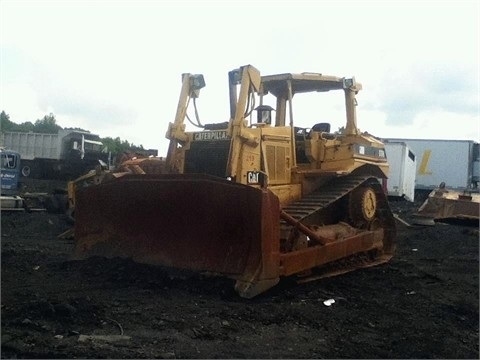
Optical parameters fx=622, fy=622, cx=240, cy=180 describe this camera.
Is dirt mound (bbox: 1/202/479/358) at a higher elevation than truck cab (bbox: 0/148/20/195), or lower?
lower

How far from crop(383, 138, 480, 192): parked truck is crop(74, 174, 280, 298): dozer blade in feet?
83.8

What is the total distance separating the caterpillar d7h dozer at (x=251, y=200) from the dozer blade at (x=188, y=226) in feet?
0.04

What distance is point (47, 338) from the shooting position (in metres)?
4.98

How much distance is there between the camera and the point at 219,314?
6.04 meters

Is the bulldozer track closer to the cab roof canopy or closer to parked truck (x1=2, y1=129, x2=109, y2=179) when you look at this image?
the cab roof canopy

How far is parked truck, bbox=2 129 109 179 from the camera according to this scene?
26156 millimetres

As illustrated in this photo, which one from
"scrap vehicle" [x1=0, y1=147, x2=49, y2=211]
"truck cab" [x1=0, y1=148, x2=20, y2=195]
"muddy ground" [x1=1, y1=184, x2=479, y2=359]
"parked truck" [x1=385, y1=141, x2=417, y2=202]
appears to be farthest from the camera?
"parked truck" [x1=385, y1=141, x2=417, y2=202]

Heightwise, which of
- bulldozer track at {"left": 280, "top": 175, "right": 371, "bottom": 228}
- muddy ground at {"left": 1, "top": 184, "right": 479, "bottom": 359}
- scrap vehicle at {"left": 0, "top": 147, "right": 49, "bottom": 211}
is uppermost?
bulldozer track at {"left": 280, "top": 175, "right": 371, "bottom": 228}

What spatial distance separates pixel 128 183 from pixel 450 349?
14.4ft

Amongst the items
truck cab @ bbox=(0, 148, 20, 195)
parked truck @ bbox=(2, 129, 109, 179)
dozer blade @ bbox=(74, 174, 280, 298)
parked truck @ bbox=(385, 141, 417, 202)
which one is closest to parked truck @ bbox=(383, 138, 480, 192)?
parked truck @ bbox=(385, 141, 417, 202)

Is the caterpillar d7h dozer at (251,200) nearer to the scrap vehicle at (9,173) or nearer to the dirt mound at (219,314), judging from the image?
the dirt mound at (219,314)

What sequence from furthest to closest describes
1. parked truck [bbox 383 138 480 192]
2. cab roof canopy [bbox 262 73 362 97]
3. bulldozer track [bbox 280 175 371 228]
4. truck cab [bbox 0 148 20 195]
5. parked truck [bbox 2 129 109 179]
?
1. parked truck [bbox 383 138 480 192]
2. parked truck [bbox 2 129 109 179]
3. truck cab [bbox 0 148 20 195]
4. cab roof canopy [bbox 262 73 362 97]
5. bulldozer track [bbox 280 175 371 228]

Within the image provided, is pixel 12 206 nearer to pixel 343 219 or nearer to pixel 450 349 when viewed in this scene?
pixel 343 219

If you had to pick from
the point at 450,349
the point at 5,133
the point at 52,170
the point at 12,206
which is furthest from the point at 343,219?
the point at 5,133
